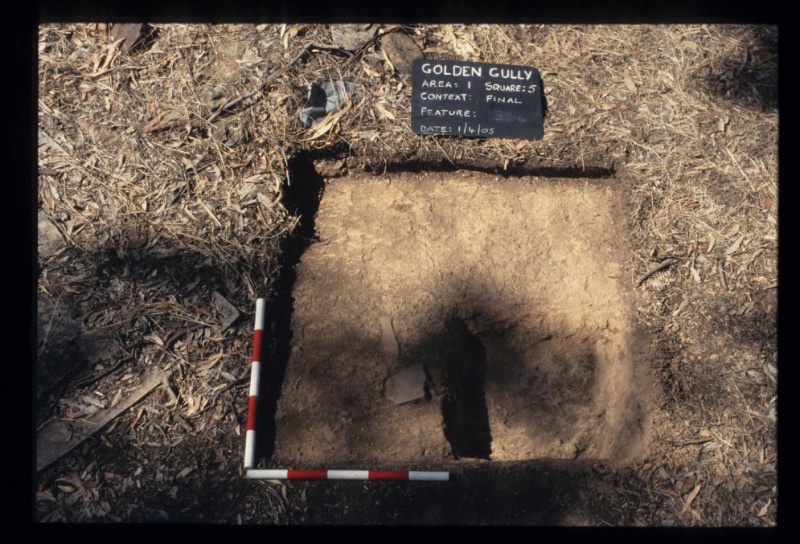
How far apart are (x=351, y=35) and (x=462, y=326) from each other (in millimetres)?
1989

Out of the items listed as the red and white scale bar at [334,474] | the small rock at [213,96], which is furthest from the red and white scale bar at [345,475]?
the small rock at [213,96]

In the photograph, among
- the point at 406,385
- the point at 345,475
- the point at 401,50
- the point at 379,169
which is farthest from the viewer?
the point at 401,50

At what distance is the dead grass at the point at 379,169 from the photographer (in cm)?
298

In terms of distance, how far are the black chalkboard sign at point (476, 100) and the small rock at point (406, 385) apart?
1462 mm

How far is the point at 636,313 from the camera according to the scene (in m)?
3.29

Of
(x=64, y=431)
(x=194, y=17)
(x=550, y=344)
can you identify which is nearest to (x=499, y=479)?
(x=550, y=344)

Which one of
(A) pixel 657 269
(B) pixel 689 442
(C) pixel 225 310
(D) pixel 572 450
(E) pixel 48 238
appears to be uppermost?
(E) pixel 48 238

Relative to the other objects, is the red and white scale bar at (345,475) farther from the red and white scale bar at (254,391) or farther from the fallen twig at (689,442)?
the fallen twig at (689,442)

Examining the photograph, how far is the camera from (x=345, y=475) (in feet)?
9.29

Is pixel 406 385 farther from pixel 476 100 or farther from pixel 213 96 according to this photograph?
pixel 213 96

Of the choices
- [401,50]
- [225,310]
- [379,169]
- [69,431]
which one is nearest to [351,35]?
[401,50]

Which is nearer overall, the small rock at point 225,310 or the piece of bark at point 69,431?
the piece of bark at point 69,431

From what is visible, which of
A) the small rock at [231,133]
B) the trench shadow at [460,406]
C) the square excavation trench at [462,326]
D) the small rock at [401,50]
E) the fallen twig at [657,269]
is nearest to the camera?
the trench shadow at [460,406]

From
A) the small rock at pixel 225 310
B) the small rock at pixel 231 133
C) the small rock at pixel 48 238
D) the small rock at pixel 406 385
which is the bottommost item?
the small rock at pixel 406 385
